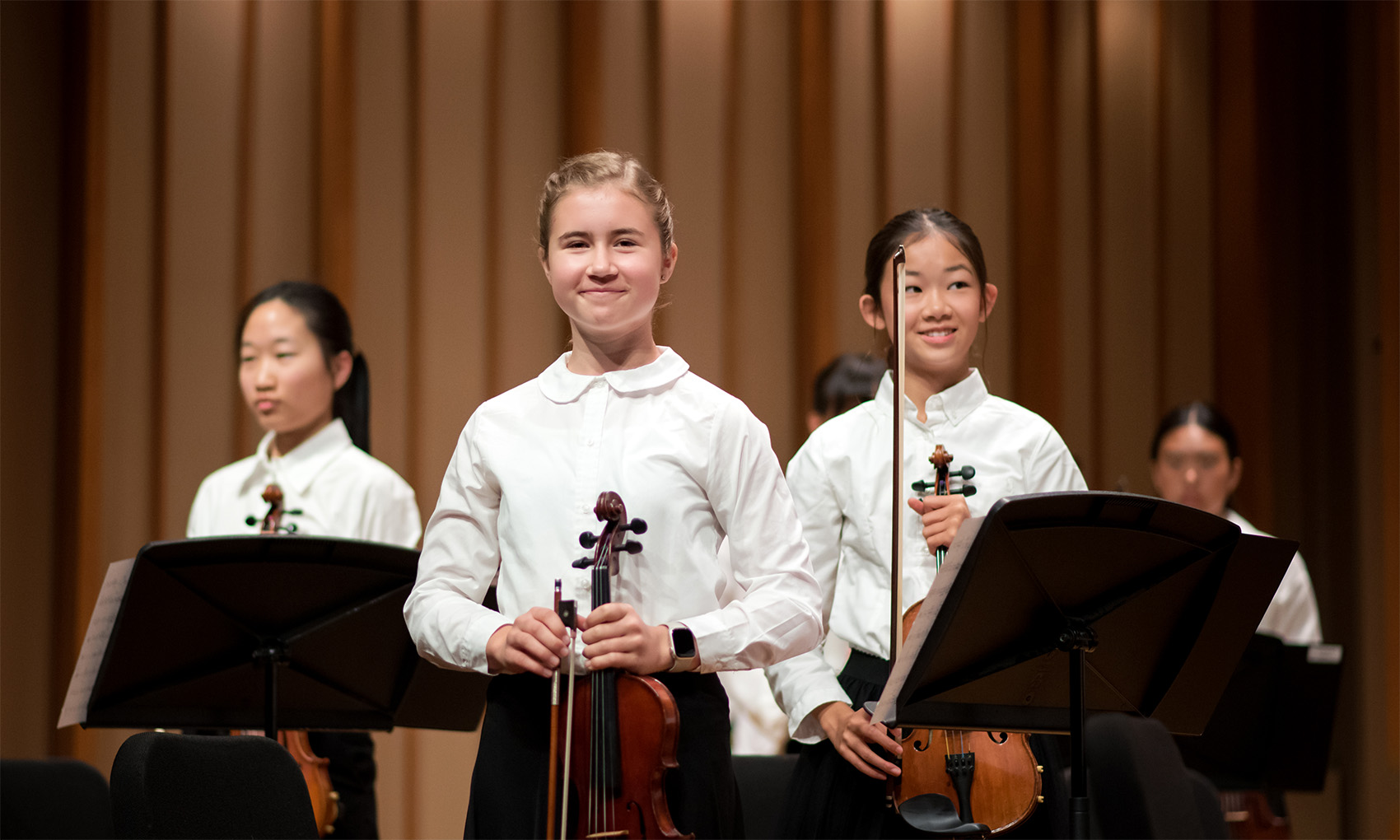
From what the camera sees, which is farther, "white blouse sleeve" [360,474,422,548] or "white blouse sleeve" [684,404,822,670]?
"white blouse sleeve" [360,474,422,548]

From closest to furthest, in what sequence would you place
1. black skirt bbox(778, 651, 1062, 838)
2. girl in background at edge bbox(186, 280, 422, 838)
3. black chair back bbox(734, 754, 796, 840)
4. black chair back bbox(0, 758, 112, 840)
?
black chair back bbox(0, 758, 112, 840) → black skirt bbox(778, 651, 1062, 838) → black chair back bbox(734, 754, 796, 840) → girl in background at edge bbox(186, 280, 422, 838)

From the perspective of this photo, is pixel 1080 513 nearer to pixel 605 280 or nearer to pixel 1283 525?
pixel 605 280

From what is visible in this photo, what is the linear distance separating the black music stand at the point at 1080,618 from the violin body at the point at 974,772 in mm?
136

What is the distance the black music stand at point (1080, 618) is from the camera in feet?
5.19

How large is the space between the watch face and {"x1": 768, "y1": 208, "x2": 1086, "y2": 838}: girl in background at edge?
440 millimetres

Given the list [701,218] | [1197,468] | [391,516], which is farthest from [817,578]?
[701,218]

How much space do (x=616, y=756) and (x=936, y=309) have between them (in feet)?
3.23

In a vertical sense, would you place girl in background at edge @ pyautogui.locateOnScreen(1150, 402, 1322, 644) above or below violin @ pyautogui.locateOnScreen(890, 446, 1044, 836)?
above

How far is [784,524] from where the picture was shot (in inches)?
67.7

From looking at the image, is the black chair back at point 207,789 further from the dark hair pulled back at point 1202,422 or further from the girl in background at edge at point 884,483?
the dark hair pulled back at point 1202,422

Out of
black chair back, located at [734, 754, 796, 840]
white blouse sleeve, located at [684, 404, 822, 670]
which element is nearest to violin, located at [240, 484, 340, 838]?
black chair back, located at [734, 754, 796, 840]

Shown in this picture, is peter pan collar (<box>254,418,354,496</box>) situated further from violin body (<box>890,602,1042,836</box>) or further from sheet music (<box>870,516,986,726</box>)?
sheet music (<box>870,516,986,726</box>)

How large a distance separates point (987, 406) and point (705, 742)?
816mm

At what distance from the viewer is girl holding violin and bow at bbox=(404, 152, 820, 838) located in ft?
5.22
